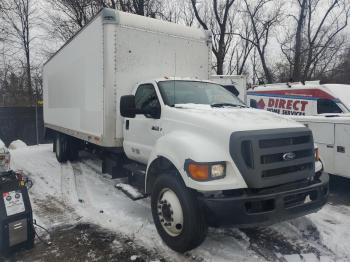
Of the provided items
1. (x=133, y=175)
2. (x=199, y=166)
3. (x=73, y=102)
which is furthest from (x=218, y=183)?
(x=73, y=102)

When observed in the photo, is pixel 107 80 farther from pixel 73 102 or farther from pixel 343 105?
pixel 343 105

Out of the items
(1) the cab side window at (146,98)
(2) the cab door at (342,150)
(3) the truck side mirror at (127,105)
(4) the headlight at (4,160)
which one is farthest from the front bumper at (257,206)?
(2) the cab door at (342,150)

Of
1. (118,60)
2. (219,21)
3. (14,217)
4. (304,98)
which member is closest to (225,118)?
(118,60)

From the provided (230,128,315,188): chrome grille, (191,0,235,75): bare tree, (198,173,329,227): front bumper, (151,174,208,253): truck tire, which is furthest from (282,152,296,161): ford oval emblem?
(191,0,235,75): bare tree

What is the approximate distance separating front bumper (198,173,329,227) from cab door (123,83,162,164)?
1.79m

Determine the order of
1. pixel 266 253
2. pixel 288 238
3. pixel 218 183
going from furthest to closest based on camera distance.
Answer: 1. pixel 288 238
2. pixel 266 253
3. pixel 218 183

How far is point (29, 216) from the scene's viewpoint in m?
4.29

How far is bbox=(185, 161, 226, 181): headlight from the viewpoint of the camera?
3.76 m

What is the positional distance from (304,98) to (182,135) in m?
7.65

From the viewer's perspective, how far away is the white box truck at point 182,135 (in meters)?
3.77

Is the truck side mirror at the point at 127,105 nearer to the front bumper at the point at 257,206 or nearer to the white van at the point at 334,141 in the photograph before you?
the front bumper at the point at 257,206

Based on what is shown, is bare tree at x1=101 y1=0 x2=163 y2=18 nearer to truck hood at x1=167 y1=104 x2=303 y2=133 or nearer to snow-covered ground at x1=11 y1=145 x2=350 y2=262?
snow-covered ground at x1=11 y1=145 x2=350 y2=262

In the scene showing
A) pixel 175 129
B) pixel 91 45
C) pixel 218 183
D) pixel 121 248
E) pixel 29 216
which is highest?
pixel 91 45

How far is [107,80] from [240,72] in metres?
32.0
